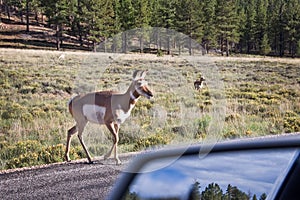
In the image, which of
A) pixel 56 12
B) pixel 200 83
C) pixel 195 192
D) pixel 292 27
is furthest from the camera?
pixel 292 27

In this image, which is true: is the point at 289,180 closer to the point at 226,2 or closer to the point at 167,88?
the point at 167,88

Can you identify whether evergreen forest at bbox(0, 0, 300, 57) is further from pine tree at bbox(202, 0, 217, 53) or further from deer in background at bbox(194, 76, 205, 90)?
deer in background at bbox(194, 76, 205, 90)

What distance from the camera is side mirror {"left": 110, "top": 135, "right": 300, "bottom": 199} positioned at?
5.53 ft

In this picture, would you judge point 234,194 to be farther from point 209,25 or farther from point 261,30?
point 261,30

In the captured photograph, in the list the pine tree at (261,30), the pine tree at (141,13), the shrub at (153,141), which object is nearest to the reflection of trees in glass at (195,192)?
the shrub at (153,141)

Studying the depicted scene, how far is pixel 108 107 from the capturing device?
28.2 feet

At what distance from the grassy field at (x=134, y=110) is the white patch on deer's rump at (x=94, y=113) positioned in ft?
1.46

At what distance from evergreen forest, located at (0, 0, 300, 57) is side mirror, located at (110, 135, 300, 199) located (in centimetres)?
1441

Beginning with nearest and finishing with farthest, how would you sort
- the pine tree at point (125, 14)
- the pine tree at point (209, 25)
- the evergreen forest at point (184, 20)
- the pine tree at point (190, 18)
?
the pine tree at point (125, 14), the evergreen forest at point (184, 20), the pine tree at point (190, 18), the pine tree at point (209, 25)

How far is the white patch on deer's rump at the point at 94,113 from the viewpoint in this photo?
338 inches

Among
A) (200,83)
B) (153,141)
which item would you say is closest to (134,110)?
(153,141)

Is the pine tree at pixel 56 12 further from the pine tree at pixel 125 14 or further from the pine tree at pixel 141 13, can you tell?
the pine tree at pixel 141 13

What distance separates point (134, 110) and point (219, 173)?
8.64 metres

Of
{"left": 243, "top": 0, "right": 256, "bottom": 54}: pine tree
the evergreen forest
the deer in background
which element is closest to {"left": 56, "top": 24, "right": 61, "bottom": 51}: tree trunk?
the evergreen forest
